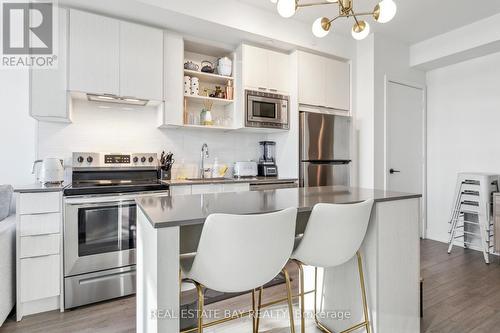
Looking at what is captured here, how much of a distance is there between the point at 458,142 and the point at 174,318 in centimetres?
429

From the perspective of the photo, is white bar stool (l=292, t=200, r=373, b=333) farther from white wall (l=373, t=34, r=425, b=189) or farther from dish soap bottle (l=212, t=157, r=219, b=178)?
white wall (l=373, t=34, r=425, b=189)

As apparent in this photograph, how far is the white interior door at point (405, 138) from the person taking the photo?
12.7 ft

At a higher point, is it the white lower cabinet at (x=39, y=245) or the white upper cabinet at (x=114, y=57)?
the white upper cabinet at (x=114, y=57)

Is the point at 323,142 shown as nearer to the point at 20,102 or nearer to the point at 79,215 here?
the point at 79,215

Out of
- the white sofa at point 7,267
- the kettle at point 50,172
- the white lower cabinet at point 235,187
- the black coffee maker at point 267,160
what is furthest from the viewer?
the black coffee maker at point 267,160

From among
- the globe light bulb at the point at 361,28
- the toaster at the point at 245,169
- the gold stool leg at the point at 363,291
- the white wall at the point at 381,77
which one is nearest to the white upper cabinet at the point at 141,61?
the toaster at the point at 245,169

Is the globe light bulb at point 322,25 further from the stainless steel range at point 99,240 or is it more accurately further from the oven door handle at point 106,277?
the oven door handle at point 106,277

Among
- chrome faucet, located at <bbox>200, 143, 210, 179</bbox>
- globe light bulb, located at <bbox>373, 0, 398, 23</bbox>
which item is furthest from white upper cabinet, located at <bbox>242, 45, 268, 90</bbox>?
globe light bulb, located at <bbox>373, 0, 398, 23</bbox>

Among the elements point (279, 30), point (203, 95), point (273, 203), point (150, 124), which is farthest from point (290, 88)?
point (273, 203)

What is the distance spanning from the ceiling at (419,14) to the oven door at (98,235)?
7.96ft

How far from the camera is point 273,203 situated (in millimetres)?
1506

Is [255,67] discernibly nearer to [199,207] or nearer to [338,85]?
[338,85]

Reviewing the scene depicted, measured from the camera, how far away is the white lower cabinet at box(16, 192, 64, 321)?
2061 millimetres

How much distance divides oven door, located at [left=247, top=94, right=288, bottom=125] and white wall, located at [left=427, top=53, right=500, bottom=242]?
94.7 inches
